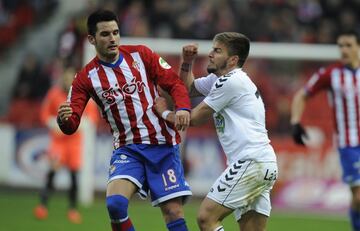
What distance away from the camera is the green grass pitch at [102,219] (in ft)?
36.6

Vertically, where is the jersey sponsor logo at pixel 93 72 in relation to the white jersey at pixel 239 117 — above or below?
above

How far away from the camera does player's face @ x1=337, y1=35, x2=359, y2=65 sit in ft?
32.3

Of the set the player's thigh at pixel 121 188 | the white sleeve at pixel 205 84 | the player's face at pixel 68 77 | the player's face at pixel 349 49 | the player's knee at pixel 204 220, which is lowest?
the player's knee at pixel 204 220

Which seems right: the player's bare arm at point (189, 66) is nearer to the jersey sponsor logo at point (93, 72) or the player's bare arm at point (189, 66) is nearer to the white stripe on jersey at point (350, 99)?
the jersey sponsor logo at point (93, 72)

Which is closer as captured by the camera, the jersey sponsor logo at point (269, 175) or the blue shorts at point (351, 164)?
the jersey sponsor logo at point (269, 175)

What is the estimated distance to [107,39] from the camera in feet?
23.6

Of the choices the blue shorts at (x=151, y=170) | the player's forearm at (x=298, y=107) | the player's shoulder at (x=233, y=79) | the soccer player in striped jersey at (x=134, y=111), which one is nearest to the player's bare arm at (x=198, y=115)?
the soccer player in striped jersey at (x=134, y=111)

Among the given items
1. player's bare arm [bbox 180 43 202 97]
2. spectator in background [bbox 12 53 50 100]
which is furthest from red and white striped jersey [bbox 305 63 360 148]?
spectator in background [bbox 12 53 50 100]

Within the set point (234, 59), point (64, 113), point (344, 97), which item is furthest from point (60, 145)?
point (234, 59)

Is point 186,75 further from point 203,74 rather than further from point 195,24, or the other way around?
point 195,24

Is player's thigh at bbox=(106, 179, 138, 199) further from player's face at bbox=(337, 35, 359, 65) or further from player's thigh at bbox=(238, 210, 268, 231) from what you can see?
player's face at bbox=(337, 35, 359, 65)

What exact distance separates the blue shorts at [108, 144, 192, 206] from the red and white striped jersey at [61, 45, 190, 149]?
0.07 metres

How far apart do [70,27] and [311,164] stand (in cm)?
634

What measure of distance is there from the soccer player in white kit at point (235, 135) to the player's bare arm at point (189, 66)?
0.02 metres
